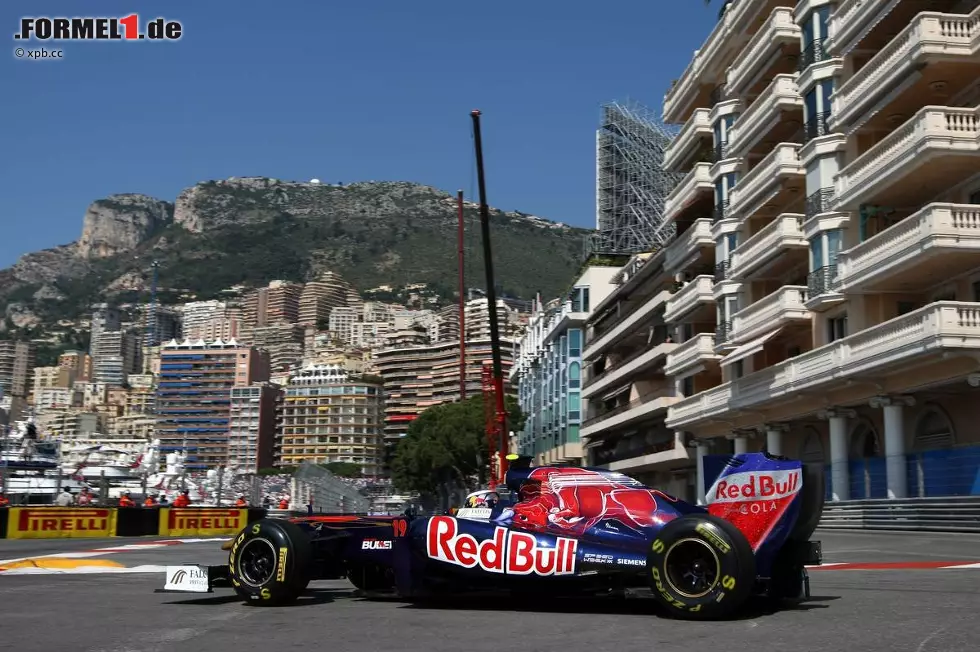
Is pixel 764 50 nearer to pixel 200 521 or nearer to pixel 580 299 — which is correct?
pixel 200 521

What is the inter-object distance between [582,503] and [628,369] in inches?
2382

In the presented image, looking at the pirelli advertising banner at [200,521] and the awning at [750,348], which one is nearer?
the pirelli advertising banner at [200,521]

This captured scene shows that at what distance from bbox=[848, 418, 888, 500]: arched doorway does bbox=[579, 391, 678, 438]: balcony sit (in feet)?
67.7

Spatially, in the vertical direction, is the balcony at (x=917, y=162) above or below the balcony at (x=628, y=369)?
above

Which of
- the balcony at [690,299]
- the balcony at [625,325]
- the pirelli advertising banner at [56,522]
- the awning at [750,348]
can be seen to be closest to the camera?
the pirelli advertising banner at [56,522]

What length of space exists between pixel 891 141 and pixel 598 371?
55236mm

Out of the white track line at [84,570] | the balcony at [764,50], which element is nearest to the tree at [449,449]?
the balcony at [764,50]

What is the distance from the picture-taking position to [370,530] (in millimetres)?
11672

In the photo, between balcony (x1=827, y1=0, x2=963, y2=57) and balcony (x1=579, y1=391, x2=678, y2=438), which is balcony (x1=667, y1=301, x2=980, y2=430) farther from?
balcony (x1=579, y1=391, x2=678, y2=438)

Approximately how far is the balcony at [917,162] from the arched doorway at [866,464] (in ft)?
26.0

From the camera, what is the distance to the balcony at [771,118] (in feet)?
140

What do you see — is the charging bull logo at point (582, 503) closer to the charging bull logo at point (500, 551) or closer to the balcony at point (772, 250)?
the charging bull logo at point (500, 551)

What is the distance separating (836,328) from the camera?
38.8 meters

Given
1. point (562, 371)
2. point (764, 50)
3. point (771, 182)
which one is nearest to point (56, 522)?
point (771, 182)
